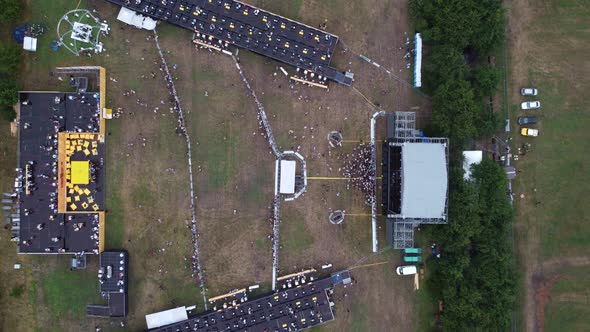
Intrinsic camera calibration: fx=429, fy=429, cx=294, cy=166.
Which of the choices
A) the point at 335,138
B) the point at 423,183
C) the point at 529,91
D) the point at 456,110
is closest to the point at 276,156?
the point at 335,138

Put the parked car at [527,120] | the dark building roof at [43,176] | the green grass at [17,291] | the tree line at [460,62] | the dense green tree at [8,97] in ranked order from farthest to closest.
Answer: the parked car at [527,120] → the green grass at [17,291] → the tree line at [460,62] → the dark building roof at [43,176] → the dense green tree at [8,97]

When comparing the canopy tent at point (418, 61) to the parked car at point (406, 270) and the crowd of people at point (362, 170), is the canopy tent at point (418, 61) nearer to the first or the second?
the crowd of people at point (362, 170)

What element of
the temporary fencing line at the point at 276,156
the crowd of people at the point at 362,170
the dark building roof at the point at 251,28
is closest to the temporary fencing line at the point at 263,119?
the temporary fencing line at the point at 276,156

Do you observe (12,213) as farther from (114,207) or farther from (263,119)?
(263,119)

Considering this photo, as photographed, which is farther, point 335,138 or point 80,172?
point 335,138

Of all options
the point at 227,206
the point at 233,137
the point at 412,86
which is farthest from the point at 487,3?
the point at 227,206

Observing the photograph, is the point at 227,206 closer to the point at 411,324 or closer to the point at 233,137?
the point at 233,137
